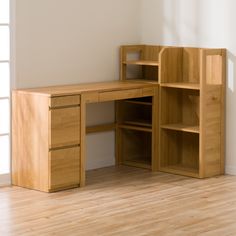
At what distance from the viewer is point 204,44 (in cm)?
627

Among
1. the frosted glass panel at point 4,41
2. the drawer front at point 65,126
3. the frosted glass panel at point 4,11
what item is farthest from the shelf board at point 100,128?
the frosted glass panel at point 4,11

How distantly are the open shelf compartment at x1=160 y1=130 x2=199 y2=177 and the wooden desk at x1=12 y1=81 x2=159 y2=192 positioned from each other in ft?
2.88

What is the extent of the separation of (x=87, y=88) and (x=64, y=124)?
46 centimetres

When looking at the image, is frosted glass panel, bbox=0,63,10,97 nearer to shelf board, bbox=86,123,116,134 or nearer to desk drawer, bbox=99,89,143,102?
desk drawer, bbox=99,89,143,102

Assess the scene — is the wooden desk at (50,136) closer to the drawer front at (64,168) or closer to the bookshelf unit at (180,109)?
the drawer front at (64,168)

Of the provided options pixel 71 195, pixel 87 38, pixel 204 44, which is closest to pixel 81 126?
pixel 71 195

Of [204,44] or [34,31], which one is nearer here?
[34,31]

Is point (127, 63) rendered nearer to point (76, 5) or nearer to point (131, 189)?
point (76, 5)

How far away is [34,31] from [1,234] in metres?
2.03

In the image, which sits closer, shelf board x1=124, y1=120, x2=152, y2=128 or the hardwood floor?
the hardwood floor

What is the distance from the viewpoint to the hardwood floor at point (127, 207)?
452cm

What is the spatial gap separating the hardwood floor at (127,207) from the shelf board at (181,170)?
0.07 m

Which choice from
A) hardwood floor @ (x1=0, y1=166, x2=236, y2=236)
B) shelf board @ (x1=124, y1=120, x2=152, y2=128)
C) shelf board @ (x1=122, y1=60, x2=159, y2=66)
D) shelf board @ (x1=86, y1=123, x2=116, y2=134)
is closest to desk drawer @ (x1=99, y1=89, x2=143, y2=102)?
shelf board @ (x1=122, y1=60, x2=159, y2=66)

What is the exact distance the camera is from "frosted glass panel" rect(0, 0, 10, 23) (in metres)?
5.65
